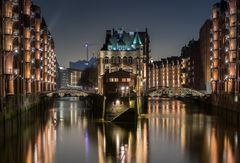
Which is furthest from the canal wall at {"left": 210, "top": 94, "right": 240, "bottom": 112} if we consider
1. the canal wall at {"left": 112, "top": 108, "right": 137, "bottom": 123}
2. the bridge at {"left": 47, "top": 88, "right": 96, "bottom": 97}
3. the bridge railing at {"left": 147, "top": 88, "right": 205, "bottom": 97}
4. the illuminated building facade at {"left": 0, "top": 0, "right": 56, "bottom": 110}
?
the illuminated building facade at {"left": 0, "top": 0, "right": 56, "bottom": 110}

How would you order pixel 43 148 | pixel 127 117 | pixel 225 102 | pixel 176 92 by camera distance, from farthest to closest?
1. pixel 176 92
2. pixel 225 102
3. pixel 127 117
4. pixel 43 148

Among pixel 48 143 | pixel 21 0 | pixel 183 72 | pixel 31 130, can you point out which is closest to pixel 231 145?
pixel 48 143

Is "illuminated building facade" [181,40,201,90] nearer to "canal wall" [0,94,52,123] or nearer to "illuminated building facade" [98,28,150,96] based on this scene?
"illuminated building facade" [98,28,150,96]

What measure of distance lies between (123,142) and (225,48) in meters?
49.0

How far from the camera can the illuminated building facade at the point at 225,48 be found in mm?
81062

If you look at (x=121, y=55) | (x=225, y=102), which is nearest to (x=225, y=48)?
(x=225, y=102)

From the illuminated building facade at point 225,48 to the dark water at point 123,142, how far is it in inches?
632

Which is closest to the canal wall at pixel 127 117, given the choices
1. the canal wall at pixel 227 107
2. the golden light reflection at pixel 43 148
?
the golden light reflection at pixel 43 148

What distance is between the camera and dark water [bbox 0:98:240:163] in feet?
132

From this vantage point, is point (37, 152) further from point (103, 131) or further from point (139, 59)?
point (139, 59)

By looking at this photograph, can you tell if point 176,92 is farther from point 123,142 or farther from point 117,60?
point 123,142

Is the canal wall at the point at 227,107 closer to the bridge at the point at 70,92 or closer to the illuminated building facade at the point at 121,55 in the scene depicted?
the bridge at the point at 70,92

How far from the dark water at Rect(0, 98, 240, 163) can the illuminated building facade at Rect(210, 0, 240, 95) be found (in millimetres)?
16048

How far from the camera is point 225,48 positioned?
92.0m
